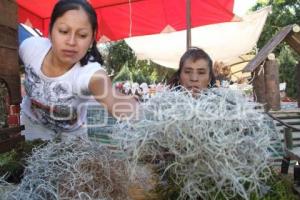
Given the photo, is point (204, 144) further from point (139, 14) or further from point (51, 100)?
point (139, 14)

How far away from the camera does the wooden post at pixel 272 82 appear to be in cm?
295

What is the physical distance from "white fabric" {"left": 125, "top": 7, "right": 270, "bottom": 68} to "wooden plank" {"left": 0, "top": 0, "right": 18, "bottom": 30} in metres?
5.53

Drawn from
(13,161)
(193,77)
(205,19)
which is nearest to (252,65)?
(193,77)

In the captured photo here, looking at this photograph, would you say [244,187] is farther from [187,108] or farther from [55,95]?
[55,95]

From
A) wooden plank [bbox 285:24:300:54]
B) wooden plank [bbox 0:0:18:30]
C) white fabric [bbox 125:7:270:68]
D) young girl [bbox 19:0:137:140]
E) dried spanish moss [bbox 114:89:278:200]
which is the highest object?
white fabric [bbox 125:7:270:68]

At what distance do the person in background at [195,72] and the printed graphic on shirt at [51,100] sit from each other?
15.3 inches

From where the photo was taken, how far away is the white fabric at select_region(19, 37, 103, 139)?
1.28m

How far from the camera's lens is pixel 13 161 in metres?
1.02

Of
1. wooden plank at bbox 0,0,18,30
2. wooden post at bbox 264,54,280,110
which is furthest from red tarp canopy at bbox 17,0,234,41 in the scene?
wooden plank at bbox 0,0,18,30

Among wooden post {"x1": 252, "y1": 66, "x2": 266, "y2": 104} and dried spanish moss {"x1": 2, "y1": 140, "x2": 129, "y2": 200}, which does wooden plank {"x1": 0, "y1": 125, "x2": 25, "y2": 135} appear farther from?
wooden post {"x1": 252, "y1": 66, "x2": 266, "y2": 104}

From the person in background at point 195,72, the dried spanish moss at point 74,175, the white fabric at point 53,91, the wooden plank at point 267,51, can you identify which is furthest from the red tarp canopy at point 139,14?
the dried spanish moss at point 74,175

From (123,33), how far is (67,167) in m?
5.69

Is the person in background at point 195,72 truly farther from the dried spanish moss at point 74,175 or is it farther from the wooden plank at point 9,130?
the dried spanish moss at point 74,175

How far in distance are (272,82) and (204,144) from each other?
2495 mm
